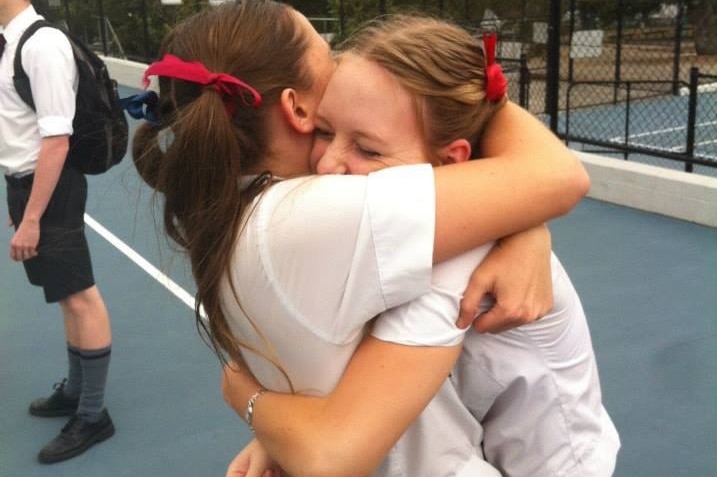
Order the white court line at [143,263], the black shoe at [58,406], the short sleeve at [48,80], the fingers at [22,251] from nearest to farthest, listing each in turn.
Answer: the short sleeve at [48,80] < the fingers at [22,251] < the black shoe at [58,406] < the white court line at [143,263]

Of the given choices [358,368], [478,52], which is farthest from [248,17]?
[358,368]

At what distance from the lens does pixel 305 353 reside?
3.89ft

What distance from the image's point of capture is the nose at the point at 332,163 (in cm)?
127

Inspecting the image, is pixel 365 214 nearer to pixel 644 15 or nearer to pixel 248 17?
pixel 248 17

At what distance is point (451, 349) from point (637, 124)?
42.8 ft

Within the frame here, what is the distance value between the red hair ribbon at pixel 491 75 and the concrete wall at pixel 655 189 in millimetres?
5464

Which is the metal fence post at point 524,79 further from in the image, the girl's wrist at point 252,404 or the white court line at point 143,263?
the girl's wrist at point 252,404

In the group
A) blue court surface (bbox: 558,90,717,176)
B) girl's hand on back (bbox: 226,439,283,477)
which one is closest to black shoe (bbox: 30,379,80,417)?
girl's hand on back (bbox: 226,439,283,477)

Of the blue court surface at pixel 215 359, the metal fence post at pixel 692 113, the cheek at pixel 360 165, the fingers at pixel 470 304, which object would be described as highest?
the cheek at pixel 360 165

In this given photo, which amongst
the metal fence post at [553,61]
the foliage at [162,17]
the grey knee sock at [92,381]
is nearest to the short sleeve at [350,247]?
the grey knee sock at [92,381]

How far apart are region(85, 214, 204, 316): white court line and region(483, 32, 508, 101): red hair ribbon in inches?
155

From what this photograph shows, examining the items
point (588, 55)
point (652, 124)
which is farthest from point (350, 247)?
point (652, 124)

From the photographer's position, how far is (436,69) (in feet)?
A: 4.02

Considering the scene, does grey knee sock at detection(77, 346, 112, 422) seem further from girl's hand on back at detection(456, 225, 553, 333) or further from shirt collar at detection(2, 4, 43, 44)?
girl's hand on back at detection(456, 225, 553, 333)
